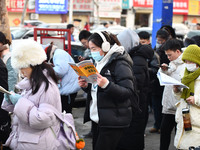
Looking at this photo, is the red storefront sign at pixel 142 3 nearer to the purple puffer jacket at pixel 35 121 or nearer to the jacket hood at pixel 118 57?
the jacket hood at pixel 118 57

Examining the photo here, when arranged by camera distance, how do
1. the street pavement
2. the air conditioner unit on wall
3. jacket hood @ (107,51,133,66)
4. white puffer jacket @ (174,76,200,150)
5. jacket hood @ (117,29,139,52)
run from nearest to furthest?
1. jacket hood @ (107,51,133,66)
2. white puffer jacket @ (174,76,200,150)
3. jacket hood @ (117,29,139,52)
4. the street pavement
5. the air conditioner unit on wall

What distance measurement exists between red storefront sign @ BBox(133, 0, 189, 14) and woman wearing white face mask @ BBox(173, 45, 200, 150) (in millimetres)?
34186

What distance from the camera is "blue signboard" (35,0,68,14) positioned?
31.6 metres

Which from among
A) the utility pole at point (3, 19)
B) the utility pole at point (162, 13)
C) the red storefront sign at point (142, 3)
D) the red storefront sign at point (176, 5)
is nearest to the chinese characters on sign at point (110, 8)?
the red storefront sign at point (142, 3)

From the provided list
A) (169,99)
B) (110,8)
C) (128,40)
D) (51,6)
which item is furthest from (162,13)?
(110,8)

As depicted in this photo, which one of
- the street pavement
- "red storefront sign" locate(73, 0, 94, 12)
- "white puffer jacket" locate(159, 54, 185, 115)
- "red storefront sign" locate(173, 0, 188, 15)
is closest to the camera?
"white puffer jacket" locate(159, 54, 185, 115)

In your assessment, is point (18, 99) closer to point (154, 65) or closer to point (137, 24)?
point (154, 65)

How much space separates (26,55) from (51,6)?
2986cm

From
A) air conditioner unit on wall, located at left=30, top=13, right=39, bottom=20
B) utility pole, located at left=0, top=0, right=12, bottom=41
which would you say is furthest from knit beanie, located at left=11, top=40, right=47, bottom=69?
air conditioner unit on wall, located at left=30, top=13, right=39, bottom=20

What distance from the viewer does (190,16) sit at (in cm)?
4097

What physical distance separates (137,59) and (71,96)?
1.35 metres

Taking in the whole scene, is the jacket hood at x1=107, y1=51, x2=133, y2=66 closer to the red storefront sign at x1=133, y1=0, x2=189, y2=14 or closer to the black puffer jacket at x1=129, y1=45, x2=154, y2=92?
the black puffer jacket at x1=129, y1=45, x2=154, y2=92

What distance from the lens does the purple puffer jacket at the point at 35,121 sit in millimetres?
3139

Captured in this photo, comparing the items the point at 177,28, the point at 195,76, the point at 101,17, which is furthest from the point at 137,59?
the point at 101,17
